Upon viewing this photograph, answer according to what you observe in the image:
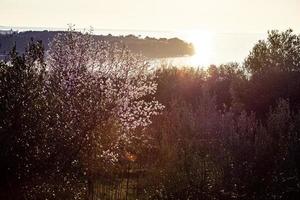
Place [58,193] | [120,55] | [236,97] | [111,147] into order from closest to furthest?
[58,193]
[111,147]
[120,55]
[236,97]

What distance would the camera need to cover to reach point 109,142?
1641 centimetres

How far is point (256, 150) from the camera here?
12609 mm

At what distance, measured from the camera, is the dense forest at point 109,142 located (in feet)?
33.1

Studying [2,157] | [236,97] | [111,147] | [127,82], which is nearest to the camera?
[2,157]

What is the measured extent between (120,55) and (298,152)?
1098 centimetres

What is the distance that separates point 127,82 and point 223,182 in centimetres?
789

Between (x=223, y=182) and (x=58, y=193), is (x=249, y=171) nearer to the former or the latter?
(x=223, y=182)

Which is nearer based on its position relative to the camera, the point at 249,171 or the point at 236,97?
the point at 249,171

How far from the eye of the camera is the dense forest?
10.1 meters

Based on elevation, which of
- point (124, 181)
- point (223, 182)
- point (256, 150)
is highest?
point (256, 150)

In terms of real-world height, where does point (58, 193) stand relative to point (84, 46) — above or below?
below

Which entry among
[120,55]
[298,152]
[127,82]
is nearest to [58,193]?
[298,152]

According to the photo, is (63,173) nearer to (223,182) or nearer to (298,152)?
(223,182)

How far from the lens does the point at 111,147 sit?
16.3 metres
